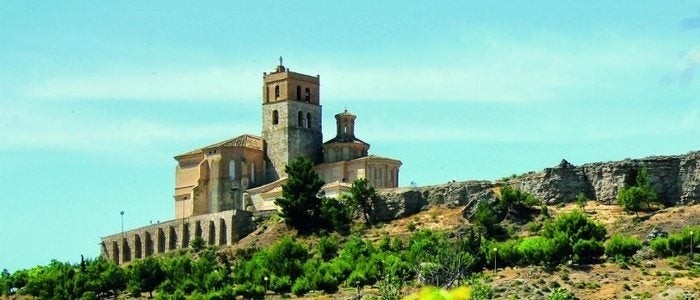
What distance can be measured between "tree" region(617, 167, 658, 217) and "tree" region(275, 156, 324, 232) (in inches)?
714

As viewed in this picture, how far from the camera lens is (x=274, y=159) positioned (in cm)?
8488

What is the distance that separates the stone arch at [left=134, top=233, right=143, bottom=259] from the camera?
84438 mm

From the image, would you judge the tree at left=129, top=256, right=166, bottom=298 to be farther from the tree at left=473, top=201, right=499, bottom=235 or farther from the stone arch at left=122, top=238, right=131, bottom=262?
the tree at left=473, top=201, right=499, bottom=235

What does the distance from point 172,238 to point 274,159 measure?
8.58 meters

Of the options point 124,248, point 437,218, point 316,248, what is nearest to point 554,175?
point 437,218

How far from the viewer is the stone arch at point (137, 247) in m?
84.4

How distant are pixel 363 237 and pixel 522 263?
13.4 m

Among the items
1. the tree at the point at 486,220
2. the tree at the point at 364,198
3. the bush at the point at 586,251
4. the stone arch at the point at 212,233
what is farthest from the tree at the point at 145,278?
the bush at the point at 586,251

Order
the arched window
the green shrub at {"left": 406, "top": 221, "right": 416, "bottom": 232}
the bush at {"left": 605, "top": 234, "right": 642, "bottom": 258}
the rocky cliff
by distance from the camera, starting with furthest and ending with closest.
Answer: the arched window
the green shrub at {"left": 406, "top": 221, "right": 416, "bottom": 232}
the rocky cliff
the bush at {"left": 605, "top": 234, "right": 642, "bottom": 258}

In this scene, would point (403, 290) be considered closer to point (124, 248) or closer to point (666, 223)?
point (666, 223)

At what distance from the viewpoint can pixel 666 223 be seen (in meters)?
66.3

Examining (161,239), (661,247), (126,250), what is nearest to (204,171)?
(161,239)

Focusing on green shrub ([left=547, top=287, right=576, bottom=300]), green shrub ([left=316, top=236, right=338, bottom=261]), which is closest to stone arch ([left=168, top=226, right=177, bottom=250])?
green shrub ([left=316, top=236, right=338, bottom=261])

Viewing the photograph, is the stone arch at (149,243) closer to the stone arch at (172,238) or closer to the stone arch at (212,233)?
the stone arch at (172,238)
